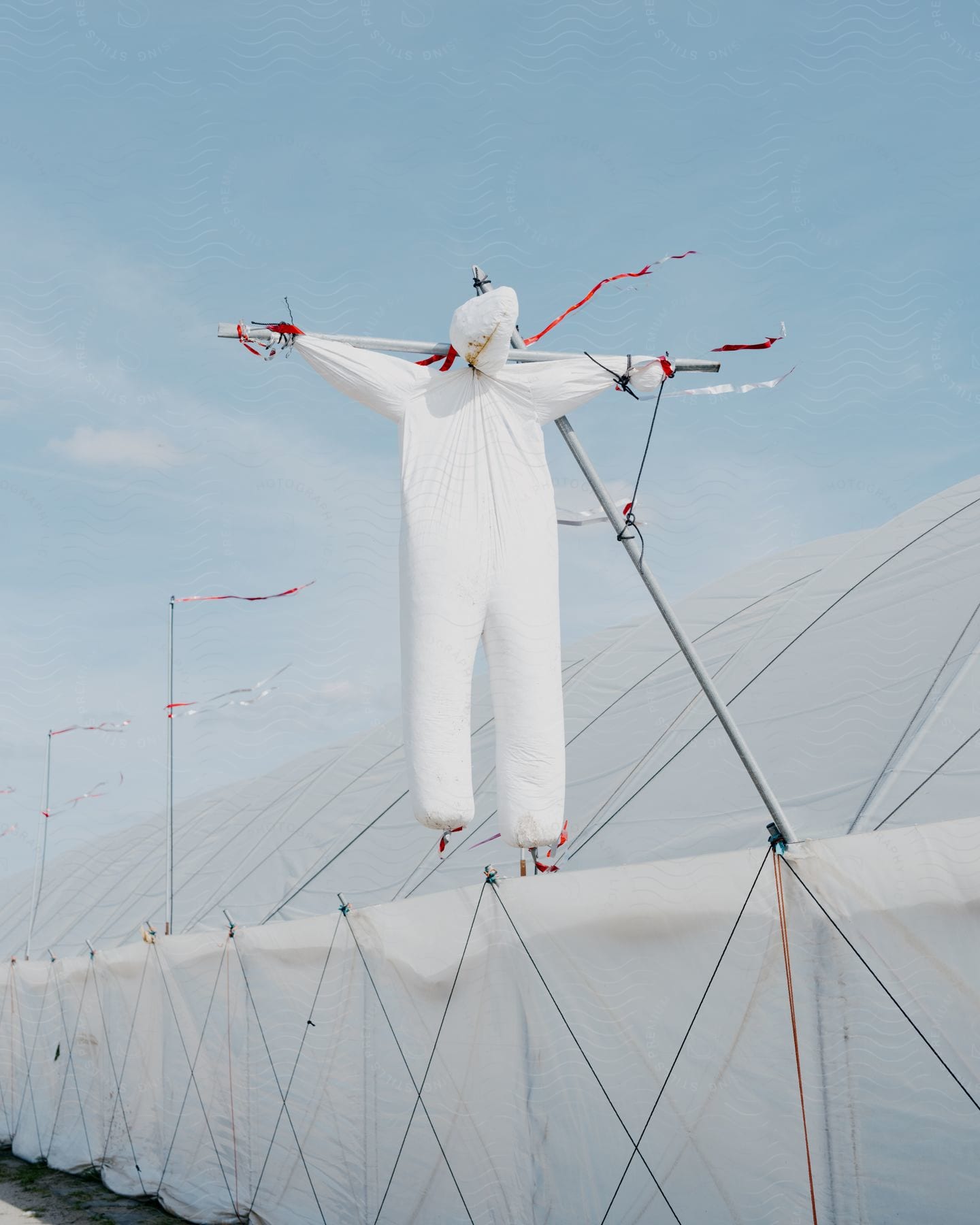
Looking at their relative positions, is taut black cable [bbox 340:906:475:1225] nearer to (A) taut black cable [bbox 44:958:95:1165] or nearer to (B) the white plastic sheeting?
(B) the white plastic sheeting

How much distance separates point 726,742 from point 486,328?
3551 mm

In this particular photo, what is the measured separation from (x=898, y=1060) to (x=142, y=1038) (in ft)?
26.3

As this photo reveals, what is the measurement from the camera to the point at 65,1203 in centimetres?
1128

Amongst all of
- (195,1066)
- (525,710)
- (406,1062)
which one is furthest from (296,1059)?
(525,710)

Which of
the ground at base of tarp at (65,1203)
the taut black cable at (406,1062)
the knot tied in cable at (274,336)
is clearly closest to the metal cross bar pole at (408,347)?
the knot tied in cable at (274,336)

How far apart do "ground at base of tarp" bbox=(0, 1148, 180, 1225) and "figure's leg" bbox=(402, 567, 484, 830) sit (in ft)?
21.5

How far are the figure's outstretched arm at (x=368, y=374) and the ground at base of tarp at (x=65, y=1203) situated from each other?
768 centimetres

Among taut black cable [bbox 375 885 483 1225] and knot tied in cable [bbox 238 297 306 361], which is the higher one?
knot tied in cable [bbox 238 297 306 361]

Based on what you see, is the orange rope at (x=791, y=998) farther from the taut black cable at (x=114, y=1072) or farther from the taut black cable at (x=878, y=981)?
the taut black cable at (x=114, y=1072)

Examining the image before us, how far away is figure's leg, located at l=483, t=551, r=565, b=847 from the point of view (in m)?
5.59

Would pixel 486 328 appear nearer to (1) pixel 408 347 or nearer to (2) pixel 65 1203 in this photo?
(1) pixel 408 347

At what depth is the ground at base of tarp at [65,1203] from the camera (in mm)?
10428

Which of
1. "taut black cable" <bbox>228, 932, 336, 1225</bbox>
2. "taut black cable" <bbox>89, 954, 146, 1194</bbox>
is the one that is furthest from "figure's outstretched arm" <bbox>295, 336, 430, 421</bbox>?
"taut black cable" <bbox>89, 954, 146, 1194</bbox>

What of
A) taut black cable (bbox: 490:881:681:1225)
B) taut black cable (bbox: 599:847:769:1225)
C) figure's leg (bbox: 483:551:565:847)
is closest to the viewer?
taut black cable (bbox: 599:847:769:1225)
